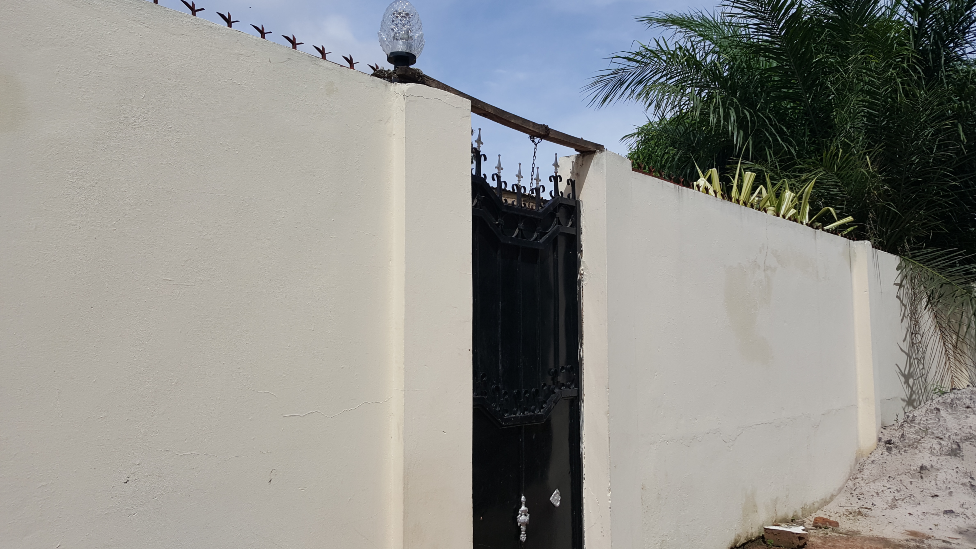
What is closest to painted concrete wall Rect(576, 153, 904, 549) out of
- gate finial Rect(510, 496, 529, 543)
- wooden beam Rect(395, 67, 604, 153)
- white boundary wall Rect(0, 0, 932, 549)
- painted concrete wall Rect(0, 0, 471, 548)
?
white boundary wall Rect(0, 0, 932, 549)

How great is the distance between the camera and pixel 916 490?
6.82 m

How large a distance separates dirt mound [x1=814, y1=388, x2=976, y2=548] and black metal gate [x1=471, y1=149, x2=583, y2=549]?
3.36 metres

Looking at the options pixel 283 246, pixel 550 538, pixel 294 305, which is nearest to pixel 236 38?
pixel 283 246

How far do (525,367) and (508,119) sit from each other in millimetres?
1217

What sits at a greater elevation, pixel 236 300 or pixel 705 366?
pixel 236 300

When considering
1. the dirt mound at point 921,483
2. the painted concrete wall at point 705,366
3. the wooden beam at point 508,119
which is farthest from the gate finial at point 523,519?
the dirt mound at point 921,483

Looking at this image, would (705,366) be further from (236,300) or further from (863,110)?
(863,110)

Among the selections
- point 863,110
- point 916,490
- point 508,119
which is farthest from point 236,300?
point 863,110

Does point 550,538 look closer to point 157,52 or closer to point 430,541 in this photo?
point 430,541

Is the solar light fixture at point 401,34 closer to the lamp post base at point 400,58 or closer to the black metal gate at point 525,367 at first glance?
the lamp post base at point 400,58

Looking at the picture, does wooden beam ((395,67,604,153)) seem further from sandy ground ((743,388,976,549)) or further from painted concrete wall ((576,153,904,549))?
sandy ground ((743,388,976,549))

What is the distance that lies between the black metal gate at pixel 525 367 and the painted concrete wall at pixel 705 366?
0.13 meters

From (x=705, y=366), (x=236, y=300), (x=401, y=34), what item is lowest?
(x=705, y=366)

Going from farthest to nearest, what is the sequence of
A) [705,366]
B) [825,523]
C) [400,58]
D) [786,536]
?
[825,523] < [786,536] < [705,366] < [400,58]
